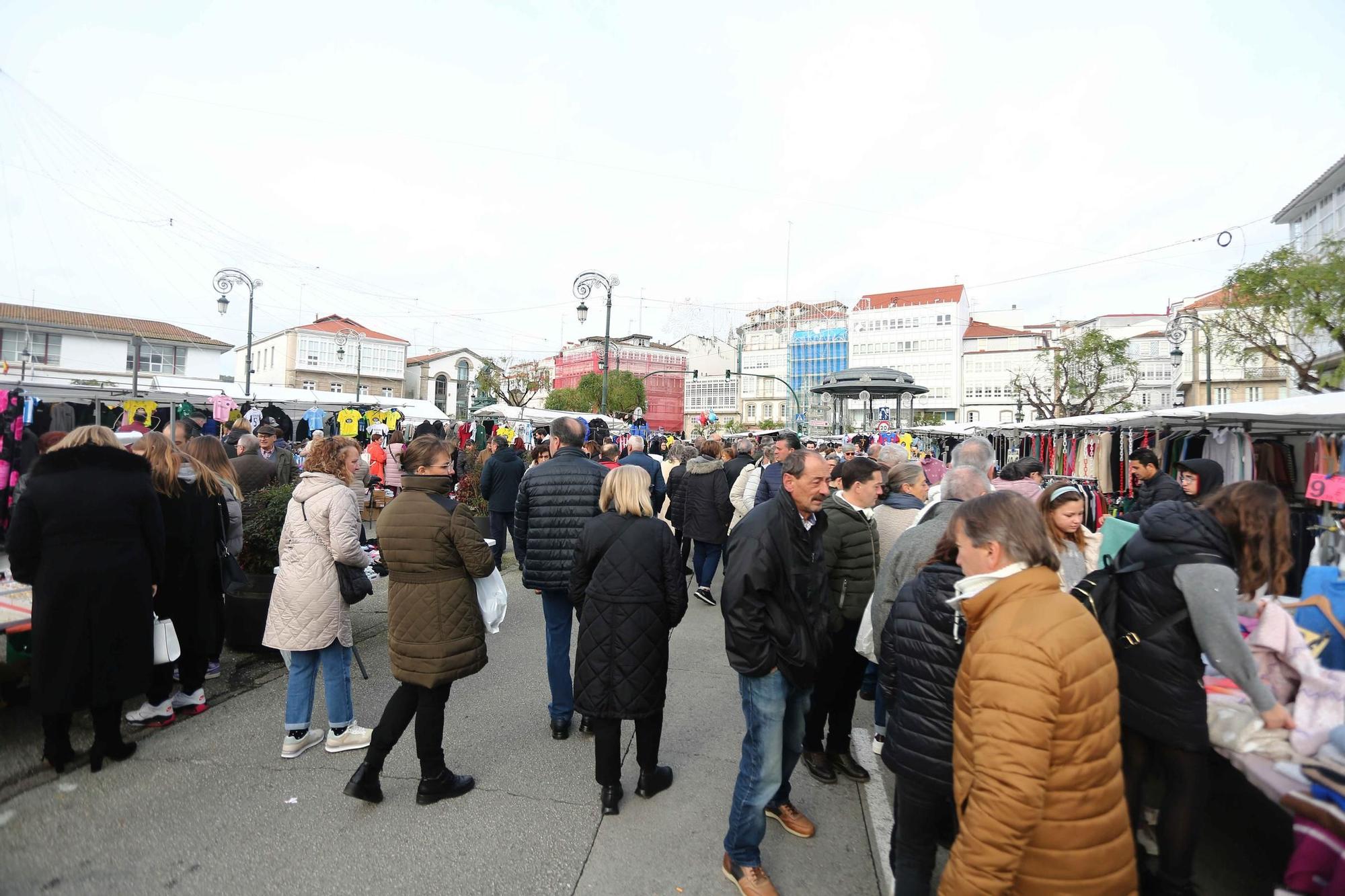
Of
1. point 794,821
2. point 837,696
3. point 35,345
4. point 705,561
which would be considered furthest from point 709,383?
point 794,821

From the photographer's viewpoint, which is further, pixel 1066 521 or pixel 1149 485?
pixel 1149 485

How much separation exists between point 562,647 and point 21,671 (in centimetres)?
360

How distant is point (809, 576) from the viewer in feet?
9.59

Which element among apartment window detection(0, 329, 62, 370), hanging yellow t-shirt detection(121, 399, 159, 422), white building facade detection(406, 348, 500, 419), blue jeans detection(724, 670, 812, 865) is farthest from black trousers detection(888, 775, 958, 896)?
white building facade detection(406, 348, 500, 419)

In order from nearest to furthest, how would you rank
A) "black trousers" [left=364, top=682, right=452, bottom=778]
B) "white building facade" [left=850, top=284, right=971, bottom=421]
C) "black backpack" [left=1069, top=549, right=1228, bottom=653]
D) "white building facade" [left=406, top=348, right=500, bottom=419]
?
"black backpack" [left=1069, top=549, right=1228, bottom=653], "black trousers" [left=364, top=682, right=452, bottom=778], "white building facade" [left=850, top=284, right=971, bottom=421], "white building facade" [left=406, top=348, right=500, bottom=419]

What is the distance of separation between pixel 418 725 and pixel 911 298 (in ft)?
251

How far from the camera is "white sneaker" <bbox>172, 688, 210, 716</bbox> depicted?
437 centimetres

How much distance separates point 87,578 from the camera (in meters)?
3.45

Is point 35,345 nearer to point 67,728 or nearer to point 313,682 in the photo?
point 67,728

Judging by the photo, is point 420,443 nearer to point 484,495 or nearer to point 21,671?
point 21,671

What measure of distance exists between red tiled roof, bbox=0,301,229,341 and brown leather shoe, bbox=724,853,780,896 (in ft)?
158

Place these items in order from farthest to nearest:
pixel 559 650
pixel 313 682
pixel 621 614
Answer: pixel 559 650
pixel 313 682
pixel 621 614

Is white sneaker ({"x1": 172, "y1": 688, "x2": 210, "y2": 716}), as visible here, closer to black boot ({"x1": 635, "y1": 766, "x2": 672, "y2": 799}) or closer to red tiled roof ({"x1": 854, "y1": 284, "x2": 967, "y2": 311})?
black boot ({"x1": 635, "y1": 766, "x2": 672, "y2": 799})

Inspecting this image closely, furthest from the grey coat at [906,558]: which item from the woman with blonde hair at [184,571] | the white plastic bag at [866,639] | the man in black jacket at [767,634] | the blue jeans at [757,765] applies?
the woman with blonde hair at [184,571]
